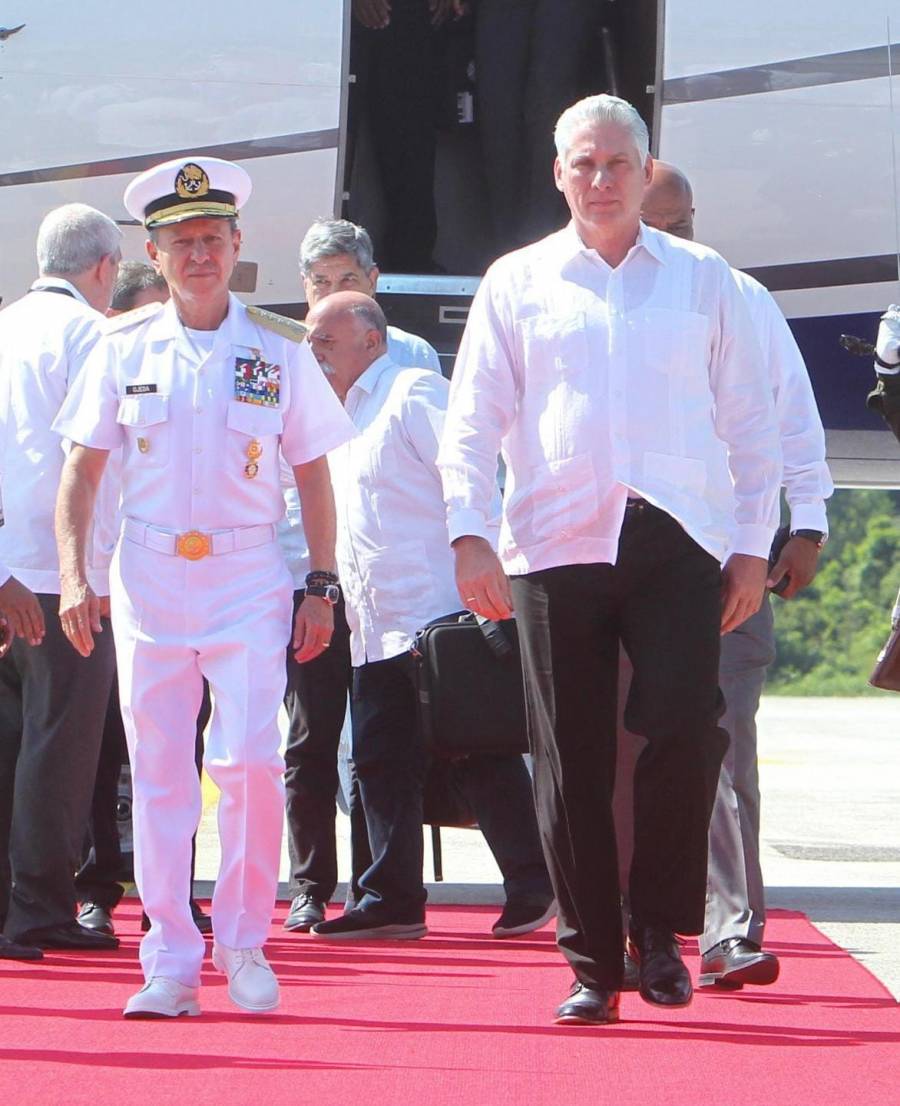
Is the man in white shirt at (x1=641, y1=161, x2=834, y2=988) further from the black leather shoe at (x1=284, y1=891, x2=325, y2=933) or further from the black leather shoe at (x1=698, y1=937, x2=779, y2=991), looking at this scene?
the black leather shoe at (x1=284, y1=891, x2=325, y2=933)

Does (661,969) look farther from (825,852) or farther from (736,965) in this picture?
(825,852)

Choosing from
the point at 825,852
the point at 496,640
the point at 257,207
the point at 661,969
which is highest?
the point at 257,207

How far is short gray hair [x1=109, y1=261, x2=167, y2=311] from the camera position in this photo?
221 inches

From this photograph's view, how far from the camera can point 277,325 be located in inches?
159

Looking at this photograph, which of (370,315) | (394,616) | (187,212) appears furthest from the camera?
(370,315)

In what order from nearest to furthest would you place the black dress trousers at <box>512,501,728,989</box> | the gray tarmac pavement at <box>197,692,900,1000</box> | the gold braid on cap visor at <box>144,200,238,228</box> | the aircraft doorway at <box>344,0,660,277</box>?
1. the black dress trousers at <box>512,501,728,989</box>
2. the gold braid on cap visor at <box>144,200,238,228</box>
3. the gray tarmac pavement at <box>197,692,900,1000</box>
4. the aircraft doorway at <box>344,0,660,277</box>

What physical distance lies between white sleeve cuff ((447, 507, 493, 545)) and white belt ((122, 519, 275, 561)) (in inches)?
17.8

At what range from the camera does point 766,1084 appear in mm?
3125

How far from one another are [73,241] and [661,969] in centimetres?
244

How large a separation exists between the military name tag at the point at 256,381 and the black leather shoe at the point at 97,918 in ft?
5.40

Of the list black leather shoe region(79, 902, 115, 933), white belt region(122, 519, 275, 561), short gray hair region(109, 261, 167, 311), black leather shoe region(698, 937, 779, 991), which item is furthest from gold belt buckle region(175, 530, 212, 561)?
short gray hair region(109, 261, 167, 311)

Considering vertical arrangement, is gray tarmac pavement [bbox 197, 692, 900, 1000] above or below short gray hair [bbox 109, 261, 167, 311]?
below

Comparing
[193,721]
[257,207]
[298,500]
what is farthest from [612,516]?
[257,207]

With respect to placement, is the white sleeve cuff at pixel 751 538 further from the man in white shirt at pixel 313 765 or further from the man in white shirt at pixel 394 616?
the man in white shirt at pixel 313 765
